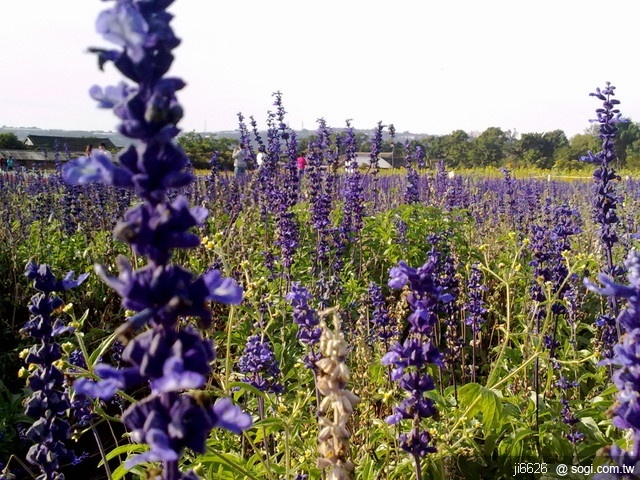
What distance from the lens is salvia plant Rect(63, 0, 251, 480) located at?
0.97 metres

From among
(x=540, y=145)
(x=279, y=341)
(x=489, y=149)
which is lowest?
(x=279, y=341)

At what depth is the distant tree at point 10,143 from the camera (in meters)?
39.4

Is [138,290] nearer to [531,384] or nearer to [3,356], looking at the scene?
[531,384]

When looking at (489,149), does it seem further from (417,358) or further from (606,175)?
(417,358)

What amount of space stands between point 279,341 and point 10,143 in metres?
41.8

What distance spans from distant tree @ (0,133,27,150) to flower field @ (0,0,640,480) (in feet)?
116

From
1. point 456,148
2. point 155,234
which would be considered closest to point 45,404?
point 155,234

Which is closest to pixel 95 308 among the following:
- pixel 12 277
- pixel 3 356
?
pixel 3 356

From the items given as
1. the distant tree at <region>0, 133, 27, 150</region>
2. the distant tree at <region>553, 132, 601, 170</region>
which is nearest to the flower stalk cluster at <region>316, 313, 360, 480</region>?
the distant tree at <region>553, 132, 601, 170</region>

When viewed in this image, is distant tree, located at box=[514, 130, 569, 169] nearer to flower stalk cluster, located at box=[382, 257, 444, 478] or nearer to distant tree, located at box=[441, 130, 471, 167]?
distant tree, located at box=[441, 130, 471, 167]

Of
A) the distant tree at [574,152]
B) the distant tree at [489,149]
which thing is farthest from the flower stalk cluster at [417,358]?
the distant tree at [489,149]

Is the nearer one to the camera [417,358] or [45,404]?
[45,404]

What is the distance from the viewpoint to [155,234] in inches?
38.1

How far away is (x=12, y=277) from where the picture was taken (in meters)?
6.72
